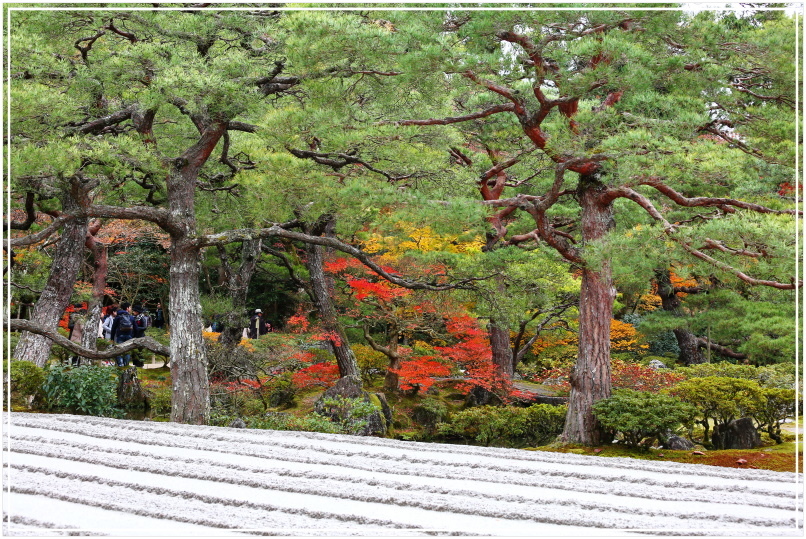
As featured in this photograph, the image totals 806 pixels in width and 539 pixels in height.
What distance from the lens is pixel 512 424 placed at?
32.0ft

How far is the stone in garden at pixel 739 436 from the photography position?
25.2 feet

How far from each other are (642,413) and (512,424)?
110 inches

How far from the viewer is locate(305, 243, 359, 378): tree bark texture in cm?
1040

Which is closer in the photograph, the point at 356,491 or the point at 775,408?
the point at 356,491

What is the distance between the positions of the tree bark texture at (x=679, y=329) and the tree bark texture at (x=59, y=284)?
9.84m

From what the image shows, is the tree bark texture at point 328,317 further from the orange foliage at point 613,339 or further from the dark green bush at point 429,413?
the orange foliage at point 613,339

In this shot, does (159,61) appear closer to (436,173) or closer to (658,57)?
(436,173)

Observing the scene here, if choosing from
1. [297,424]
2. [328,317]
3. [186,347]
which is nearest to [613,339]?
[328,317]

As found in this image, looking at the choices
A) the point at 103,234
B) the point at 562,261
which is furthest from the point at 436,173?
the point at 103,234

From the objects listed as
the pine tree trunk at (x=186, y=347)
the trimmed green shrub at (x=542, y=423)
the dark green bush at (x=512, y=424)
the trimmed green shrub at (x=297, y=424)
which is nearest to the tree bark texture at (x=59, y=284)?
the pine tree trunk at (x=186, y=347)

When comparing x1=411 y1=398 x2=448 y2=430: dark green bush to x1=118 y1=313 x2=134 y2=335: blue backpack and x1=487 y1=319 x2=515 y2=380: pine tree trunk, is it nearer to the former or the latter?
x1=487 y1=319 x2=515 y2=380: pine tree trunk

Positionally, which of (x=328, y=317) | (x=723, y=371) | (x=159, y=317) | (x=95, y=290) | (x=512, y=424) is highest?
(x=95, y=290)

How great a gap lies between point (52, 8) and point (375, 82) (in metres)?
3.21

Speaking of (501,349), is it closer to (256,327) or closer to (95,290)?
(95,290)
